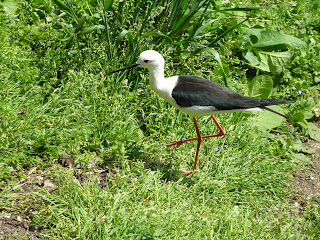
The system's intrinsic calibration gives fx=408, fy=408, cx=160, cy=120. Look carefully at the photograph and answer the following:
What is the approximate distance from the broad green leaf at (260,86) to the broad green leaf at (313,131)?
71cm

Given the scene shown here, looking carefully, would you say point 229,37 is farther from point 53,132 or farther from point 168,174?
point 53,132

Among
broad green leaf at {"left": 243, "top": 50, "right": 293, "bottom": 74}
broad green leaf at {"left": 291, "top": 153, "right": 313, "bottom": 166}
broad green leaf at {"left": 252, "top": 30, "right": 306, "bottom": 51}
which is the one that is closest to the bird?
broad green leaf at {"left": 291, "top": 153, "right": 313, "bottom": 166}

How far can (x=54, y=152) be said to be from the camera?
11.5ft

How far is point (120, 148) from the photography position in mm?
3658

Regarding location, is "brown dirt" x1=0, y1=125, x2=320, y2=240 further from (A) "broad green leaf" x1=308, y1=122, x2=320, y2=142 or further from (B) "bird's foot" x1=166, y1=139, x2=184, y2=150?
(B) "bird's foot" x1=166, y1=139, x2=184, y2=150

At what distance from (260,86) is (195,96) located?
1.32m

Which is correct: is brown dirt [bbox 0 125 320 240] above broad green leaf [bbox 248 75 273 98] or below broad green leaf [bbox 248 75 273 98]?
below

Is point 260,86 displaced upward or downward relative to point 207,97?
downward

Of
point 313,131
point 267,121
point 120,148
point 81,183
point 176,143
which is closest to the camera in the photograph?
point 81,183

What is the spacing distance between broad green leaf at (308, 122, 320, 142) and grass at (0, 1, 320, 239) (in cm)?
15

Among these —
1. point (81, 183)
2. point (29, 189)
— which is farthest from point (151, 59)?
point (29, 189)

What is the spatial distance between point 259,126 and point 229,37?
1416mm

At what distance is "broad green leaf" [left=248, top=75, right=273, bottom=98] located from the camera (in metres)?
4.65

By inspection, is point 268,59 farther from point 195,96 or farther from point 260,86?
point 195,96
